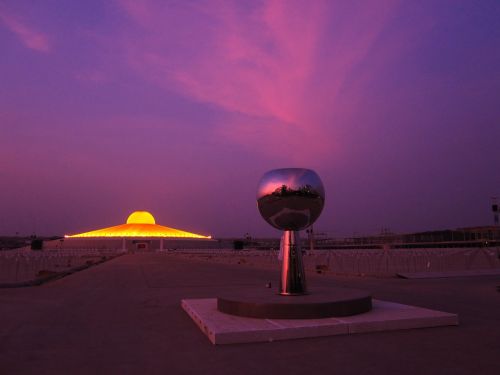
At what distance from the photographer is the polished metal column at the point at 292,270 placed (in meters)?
10.1

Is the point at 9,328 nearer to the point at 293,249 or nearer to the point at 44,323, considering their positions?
the point at 44,323

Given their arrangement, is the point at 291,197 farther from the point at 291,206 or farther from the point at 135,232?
the point at 135,232

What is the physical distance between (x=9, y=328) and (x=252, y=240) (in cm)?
17570

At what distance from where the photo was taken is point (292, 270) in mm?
10211

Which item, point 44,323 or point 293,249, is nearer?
point 44,323

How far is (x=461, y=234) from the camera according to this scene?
8725cm

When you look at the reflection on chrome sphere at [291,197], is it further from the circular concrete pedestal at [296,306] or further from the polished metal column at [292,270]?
the circular concrete pedestal at [296,306]

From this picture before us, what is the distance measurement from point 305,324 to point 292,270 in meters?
2.55

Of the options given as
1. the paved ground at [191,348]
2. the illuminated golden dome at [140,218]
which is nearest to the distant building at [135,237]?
the illuminated golden dome at [140,218]

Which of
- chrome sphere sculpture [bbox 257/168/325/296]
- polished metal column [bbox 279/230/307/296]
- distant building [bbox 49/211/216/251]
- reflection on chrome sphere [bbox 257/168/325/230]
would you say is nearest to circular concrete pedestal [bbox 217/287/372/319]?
polished metal column [bbox 279/230/307/296]

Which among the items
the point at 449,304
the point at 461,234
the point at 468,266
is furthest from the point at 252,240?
the point at 449,304

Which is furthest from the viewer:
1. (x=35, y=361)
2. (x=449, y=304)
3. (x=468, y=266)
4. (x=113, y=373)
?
(x=468, y=266)

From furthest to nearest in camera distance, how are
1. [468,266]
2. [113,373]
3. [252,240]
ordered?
[252,240], [468,266], [113,373]

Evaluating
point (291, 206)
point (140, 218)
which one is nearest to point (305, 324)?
point (291, 206)
